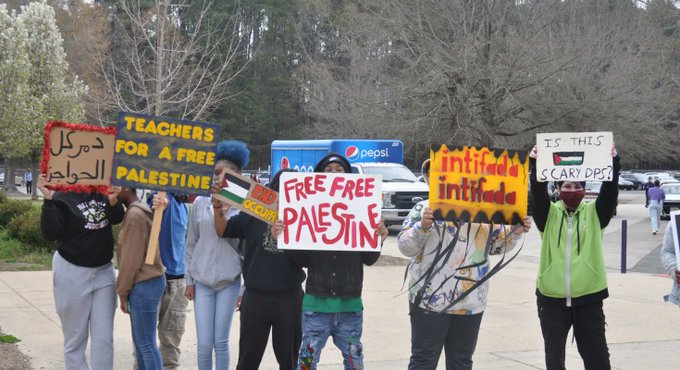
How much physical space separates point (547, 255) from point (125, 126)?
3005mm

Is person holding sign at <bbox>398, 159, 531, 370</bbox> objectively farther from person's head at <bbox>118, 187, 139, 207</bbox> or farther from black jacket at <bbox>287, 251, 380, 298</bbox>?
person's head at <bbox>118, 187, 139, 207</bbox>

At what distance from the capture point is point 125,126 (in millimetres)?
5566

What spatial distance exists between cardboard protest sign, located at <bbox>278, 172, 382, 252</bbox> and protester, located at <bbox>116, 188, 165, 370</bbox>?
1.05 meters

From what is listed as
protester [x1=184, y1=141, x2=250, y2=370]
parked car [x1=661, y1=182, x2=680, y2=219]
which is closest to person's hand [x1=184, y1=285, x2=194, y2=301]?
protester [x1=184, y1=141, x2=250, y2=370]

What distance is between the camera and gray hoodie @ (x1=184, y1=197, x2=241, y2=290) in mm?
5840

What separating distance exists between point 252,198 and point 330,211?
20.7 inches

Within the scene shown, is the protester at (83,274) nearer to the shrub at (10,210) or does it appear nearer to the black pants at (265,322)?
the black pants at (265,322)

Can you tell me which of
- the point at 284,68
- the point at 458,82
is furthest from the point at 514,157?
the point at 284,68

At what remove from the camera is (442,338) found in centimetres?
534

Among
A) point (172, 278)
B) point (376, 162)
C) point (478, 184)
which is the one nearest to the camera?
point (478, 184)

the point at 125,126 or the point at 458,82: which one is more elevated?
the point at 458,82

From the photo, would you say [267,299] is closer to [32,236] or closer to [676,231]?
[676,231]

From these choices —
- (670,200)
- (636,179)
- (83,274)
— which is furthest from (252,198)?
(636,179)

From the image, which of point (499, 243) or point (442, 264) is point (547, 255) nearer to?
point (499, 243)
